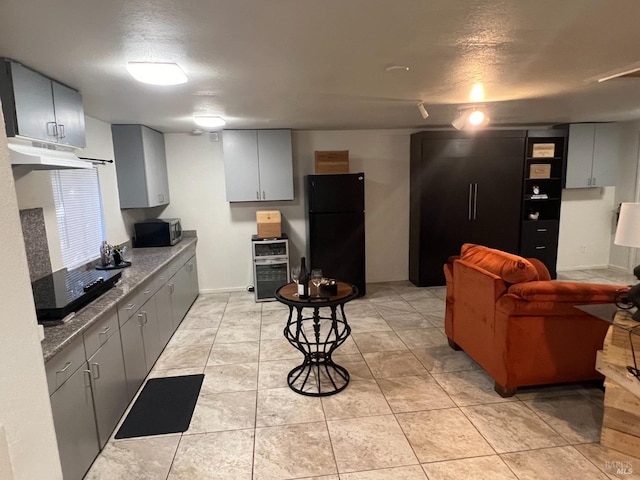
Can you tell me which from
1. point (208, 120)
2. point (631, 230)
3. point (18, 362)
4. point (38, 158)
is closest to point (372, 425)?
point (631, 230)

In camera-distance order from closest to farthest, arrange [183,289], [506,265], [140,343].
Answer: [506,265], [140,343], [183,289]

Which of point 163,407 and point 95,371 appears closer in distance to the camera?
point 95,371

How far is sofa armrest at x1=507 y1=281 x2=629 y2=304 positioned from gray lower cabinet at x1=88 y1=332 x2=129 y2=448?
2.75 metres

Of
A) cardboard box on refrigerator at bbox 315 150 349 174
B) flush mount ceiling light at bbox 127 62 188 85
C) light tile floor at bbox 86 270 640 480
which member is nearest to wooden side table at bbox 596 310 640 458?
light tile floor at bbox 86 270 640 480

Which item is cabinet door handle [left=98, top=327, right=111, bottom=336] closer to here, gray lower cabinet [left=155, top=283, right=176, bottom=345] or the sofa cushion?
gray lower cabinet [left=155, top=283, right=176, bottom=345]

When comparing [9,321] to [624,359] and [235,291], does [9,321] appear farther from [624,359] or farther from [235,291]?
[235,291]

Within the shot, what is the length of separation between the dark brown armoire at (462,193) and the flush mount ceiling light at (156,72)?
3607 mm

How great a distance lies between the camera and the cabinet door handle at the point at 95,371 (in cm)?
219

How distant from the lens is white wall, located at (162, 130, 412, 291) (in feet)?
16.8

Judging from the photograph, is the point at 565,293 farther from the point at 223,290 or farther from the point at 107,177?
the point at 107,177

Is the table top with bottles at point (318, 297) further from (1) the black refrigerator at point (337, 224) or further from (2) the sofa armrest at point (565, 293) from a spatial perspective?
(1) the black refrigerator at point (337, 224)

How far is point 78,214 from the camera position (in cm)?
344

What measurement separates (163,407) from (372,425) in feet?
5.01

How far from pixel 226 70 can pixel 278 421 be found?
2318 mm
